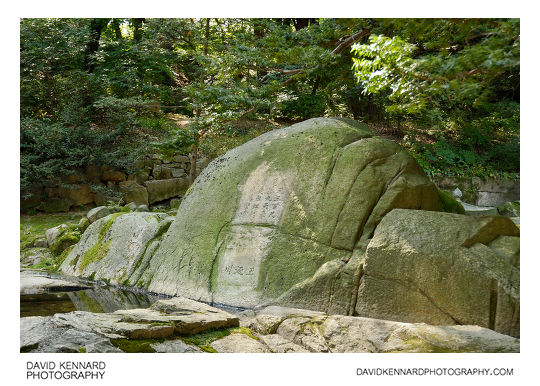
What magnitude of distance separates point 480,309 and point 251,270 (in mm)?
2466

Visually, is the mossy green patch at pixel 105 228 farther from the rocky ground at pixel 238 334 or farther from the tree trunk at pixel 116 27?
the tree trunk at pixel 116 27

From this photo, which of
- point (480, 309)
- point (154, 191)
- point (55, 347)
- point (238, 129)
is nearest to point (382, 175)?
point (480, 309)

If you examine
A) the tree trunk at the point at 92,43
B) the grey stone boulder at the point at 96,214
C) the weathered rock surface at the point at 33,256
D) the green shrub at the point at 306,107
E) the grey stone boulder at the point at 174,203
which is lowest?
the weathered rock surface at the point at 33,256

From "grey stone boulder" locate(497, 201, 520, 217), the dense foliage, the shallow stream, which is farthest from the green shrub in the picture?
the shallow stream

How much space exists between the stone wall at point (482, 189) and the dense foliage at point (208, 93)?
0.28 metres

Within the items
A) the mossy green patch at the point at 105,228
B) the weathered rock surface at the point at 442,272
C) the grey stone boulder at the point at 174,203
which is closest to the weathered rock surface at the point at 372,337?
the weathered rock surface at the point at 442,272

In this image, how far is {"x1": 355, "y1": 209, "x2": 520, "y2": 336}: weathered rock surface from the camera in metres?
4.08

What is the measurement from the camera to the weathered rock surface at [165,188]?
11562mm

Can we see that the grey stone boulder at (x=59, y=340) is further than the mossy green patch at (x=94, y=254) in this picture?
No

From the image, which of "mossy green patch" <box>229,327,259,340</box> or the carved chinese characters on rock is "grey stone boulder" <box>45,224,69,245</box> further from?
"mossy green patch" <box>229,327,259,340</box>

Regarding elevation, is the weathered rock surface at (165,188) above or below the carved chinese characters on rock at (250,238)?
below

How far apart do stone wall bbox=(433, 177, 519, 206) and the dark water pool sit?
851 cm

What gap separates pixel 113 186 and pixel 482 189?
31.0 feet

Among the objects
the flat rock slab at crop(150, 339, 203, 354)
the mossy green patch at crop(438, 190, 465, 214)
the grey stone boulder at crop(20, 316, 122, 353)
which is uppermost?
the mossy green patch at crop(438, 190, 465, 214)
